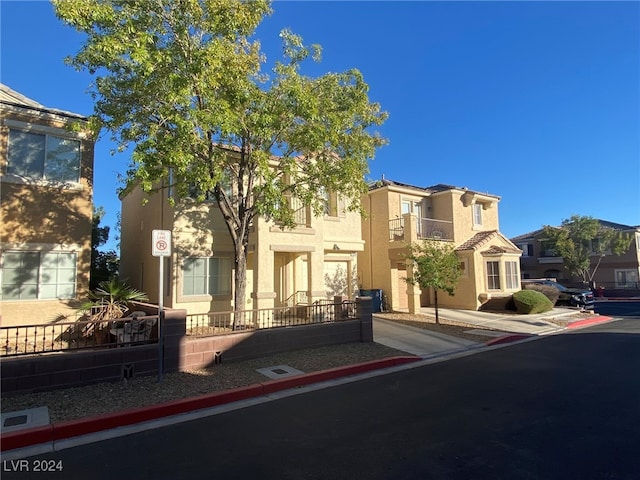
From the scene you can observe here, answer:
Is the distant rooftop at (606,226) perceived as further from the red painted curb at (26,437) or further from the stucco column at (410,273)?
the red painted curb at (26,437)

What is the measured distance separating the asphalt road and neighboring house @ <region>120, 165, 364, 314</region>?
7100mm

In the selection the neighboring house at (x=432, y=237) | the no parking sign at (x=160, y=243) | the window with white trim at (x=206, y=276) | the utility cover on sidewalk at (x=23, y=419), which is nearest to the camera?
the utility cover on sidewalk at (x=23, y=419)

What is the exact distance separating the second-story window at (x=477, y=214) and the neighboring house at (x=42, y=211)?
69.0ft

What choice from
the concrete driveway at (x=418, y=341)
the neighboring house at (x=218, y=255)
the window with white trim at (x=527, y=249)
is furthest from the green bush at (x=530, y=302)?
the window with white trim at (x=527, y=249)

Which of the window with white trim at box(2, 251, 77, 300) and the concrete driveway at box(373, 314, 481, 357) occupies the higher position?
the window with white trim at box(2, 251, 77, 300)

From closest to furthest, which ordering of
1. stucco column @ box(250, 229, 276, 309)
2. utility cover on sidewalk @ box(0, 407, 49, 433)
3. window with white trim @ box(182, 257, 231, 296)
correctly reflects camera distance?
utility cover on sidewalk @ box(0, 407, 49, 433)
window with white trim @ box(182, 257, 231, 296)
stucco column @ box(250, 229, 276, 309)

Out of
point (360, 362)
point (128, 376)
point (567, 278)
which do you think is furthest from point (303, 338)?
point (567, 278)

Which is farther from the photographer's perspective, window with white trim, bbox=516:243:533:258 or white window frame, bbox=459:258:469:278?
window with white trim, bbox=516:243:533:258

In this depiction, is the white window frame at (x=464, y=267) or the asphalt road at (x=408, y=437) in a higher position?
the white window frame at (x=464, y=267)

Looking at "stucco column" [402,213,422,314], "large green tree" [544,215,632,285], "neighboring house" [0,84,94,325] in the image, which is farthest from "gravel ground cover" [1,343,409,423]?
"large green tree" [544,215,632,285]

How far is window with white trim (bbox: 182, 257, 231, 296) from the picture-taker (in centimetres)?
1376

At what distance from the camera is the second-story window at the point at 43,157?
11.4 m

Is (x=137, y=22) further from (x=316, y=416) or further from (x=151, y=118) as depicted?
(x=316, y=416)

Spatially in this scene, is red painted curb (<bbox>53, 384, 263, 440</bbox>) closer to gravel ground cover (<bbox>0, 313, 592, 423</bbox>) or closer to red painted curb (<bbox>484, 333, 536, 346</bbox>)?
gravel ground cover (<bbox>0, 313, 592, 423</bbox>)
